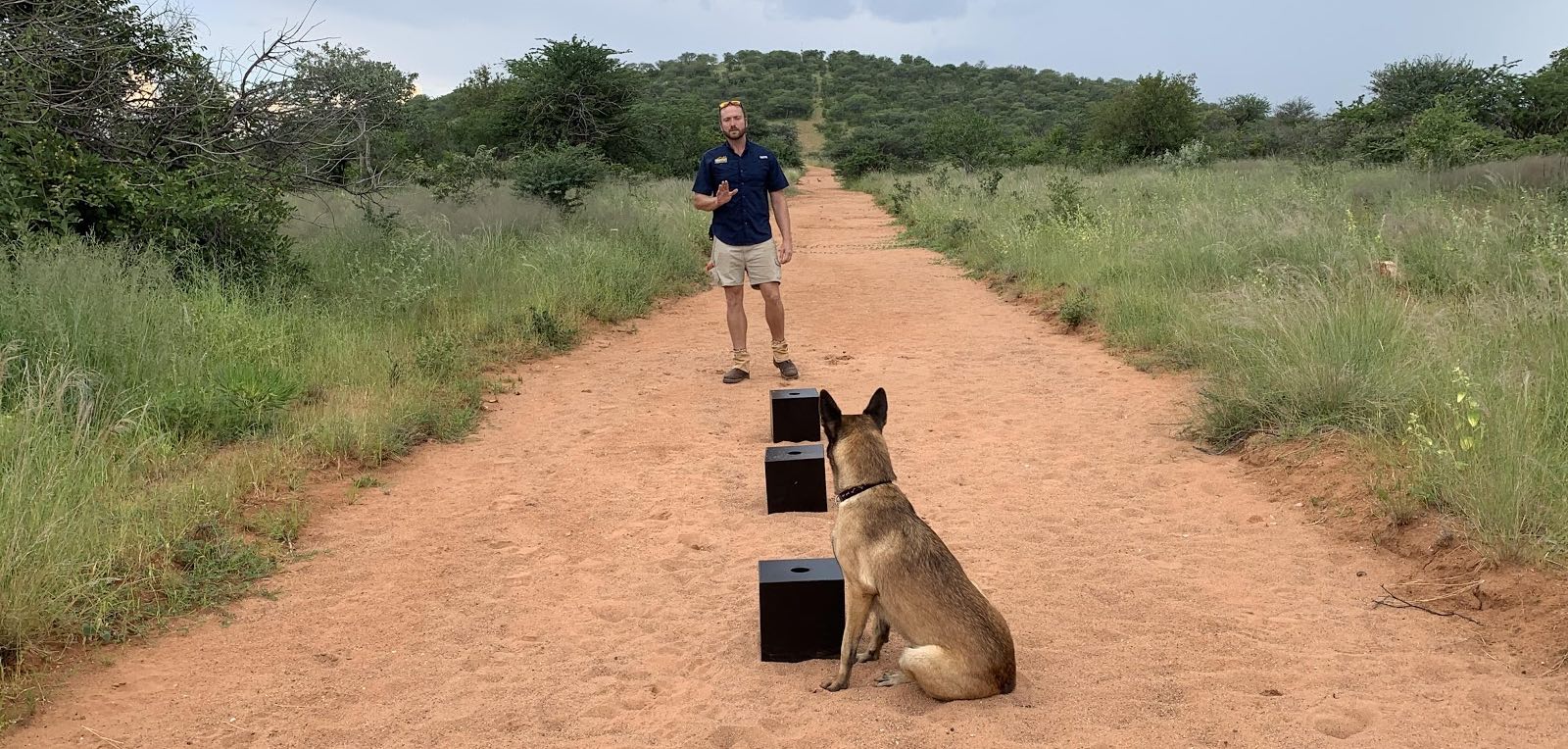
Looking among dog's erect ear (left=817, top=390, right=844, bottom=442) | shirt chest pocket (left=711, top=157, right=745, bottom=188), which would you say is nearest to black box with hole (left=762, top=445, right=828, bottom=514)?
dog's erect ear (left=817, top=390, right=844, bottom=442)

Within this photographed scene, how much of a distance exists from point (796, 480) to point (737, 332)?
3.20 meters

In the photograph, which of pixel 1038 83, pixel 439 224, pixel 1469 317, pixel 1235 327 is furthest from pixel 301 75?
pixel 1038 83

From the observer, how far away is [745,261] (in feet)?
26.3

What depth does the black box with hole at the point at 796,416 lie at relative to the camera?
246 inches

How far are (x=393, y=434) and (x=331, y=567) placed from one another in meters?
1.74

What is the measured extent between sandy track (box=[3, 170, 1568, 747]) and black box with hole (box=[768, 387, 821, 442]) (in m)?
0.26

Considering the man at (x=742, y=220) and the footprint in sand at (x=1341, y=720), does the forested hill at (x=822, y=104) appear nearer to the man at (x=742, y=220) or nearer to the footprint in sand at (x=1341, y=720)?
the man at (x=742, y=220)

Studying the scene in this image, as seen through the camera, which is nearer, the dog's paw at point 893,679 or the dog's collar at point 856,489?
the dog's paw at point 893,679

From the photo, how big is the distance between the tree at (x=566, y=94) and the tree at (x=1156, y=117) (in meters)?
19.7

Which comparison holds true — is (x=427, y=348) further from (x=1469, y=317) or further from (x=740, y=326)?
(x=1469, y=317)

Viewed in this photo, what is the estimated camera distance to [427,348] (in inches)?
311

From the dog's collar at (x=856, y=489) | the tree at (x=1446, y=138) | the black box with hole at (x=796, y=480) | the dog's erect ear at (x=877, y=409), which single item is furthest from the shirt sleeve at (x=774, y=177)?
the tree at (x=1446, y=138)

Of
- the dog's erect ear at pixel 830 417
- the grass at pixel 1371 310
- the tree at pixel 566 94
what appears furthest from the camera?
the tree at pixel 566 94

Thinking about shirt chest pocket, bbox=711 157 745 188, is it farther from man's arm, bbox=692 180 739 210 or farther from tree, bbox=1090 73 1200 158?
tree, bbox=1090 73 1200 158
